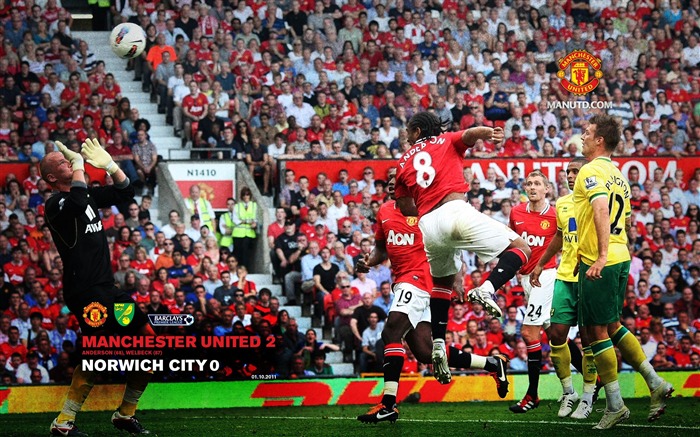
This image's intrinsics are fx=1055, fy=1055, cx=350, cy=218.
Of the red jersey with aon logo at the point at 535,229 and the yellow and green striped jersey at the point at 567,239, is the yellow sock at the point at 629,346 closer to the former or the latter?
the yellow and green striped jersey at the point at 567,239

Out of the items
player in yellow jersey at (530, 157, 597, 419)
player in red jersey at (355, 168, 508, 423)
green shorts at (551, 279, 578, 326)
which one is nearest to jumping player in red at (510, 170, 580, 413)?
player in yellow jersey at (530, 157, 597, 419)

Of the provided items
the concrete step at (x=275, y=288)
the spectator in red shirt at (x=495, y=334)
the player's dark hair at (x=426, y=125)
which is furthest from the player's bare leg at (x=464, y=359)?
the concrete step at (x=275, y=288)

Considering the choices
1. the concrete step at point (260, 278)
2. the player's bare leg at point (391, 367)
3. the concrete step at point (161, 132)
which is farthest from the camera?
the concrete step at point (161, 132)

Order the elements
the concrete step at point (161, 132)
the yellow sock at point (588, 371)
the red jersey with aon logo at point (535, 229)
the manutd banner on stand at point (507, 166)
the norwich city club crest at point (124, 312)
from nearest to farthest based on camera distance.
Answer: the norwich city club crest at point (124, 312)
the yellow sock at point (588, 371)
the red jersey with aon logo at point (535, 229)
the manutd banner on stand at point (507, 166)
the concrete step at point (161, 132)

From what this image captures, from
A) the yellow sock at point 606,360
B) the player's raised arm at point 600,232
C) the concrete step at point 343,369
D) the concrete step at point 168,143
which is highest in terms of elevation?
the player's raised arm at point 600,232

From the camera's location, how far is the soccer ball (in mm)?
17266

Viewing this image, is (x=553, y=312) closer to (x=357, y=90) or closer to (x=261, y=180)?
(x=261, y=180)

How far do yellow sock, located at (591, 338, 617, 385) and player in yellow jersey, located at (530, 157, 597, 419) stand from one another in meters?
1.07

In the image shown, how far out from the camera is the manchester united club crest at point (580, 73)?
2170 centimetres

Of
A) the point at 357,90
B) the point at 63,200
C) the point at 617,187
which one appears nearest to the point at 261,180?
the point at 357,90

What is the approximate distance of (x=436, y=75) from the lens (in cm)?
2147

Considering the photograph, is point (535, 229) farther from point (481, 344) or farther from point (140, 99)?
point (140, 99)

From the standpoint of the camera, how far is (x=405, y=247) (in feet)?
35.8

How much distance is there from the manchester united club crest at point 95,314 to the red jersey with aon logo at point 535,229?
507 cm
